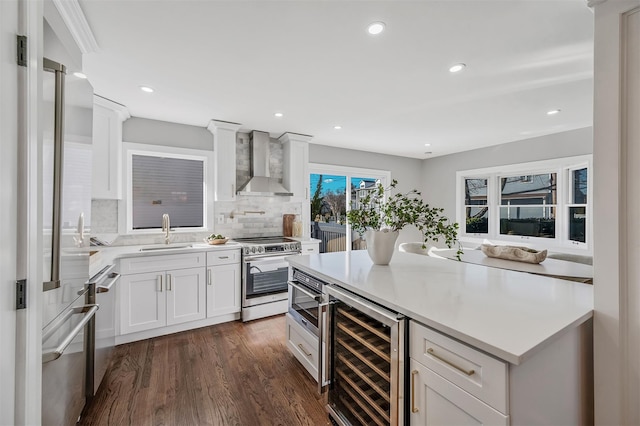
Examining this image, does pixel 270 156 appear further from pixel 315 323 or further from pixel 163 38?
pixel 315 323

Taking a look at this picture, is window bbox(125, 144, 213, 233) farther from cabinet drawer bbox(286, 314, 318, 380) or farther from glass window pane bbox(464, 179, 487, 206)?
glass window pane bbox(464, 179, 487, 206)

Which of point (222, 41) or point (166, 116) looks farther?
point (166, 116)

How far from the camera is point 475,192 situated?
17.7ft

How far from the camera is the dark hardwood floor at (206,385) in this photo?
70.5 inches

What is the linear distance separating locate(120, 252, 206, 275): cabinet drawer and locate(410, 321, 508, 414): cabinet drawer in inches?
103

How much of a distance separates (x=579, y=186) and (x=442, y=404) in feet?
15.4

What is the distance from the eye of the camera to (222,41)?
190 centimetres

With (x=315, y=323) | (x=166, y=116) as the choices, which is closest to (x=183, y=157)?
(x=166, y=116)

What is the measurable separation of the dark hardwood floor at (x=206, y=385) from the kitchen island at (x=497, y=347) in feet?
3.35

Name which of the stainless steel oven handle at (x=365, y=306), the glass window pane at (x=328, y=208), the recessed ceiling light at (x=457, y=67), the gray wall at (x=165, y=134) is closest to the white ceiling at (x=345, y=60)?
the recessed ceiling light at (x=457, y=67)

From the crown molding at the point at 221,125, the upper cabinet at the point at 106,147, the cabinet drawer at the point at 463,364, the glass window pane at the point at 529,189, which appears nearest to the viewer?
the cabinet drawer at the point at 463,364

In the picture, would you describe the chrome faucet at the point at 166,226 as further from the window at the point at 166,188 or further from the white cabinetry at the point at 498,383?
the white cabinetry at the point at 498,383

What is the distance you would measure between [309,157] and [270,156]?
77 cm

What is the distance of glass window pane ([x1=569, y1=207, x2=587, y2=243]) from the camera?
4.04m
